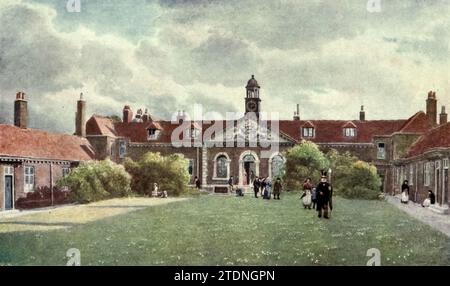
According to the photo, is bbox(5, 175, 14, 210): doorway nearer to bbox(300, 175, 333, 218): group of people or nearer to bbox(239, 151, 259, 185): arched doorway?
bbox(239, 151, 259, 185): arched doorway

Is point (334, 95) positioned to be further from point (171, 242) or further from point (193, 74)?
point (171, 242)

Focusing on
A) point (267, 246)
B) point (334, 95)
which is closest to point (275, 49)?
point (334, 95)

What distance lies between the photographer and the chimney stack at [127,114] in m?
16.8

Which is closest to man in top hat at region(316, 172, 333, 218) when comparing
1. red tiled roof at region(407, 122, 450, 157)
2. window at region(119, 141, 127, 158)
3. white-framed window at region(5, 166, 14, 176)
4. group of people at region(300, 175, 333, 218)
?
group of people at region(300, 175, 333, 218)

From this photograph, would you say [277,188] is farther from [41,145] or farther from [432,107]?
[41,145]

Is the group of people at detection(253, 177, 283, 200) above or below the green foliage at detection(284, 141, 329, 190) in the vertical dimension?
below

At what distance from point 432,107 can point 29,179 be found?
547 inches

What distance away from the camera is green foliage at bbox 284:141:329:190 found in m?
20.3

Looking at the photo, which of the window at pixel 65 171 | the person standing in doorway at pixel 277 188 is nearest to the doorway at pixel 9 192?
the window at pixel 65 171

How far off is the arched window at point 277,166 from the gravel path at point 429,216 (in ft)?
13.4

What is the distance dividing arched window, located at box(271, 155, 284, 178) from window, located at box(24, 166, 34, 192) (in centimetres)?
868

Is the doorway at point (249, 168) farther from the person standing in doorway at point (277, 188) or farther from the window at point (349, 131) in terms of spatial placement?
the window at point (349, 131)
